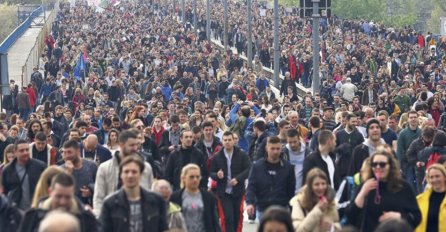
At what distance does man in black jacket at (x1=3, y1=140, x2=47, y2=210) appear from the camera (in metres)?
14.3

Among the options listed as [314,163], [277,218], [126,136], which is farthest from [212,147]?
[277,218]

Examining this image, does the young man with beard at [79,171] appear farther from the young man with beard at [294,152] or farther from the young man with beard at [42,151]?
the young man with beard at [294,152]

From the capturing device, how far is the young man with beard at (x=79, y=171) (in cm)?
→ 1418

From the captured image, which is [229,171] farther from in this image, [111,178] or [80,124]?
[80,124]

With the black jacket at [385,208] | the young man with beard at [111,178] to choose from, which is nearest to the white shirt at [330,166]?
the young man with beard at [111,178]

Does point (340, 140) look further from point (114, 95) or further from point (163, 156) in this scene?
point (114, 95)

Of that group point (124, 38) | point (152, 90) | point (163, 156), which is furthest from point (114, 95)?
point (124, 38)

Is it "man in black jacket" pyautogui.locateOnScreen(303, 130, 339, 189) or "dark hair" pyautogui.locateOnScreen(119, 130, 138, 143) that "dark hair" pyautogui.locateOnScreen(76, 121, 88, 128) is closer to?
"man in black jacket" pyautogui.locateOnScreen(303, 130, 339, 189)

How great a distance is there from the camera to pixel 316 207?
37.5 feet

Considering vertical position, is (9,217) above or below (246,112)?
below

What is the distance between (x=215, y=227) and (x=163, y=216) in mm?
1693

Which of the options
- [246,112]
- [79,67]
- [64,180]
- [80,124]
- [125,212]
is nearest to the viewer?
[64,180]

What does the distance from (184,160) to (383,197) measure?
4.81 meters

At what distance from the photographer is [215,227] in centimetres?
1308
